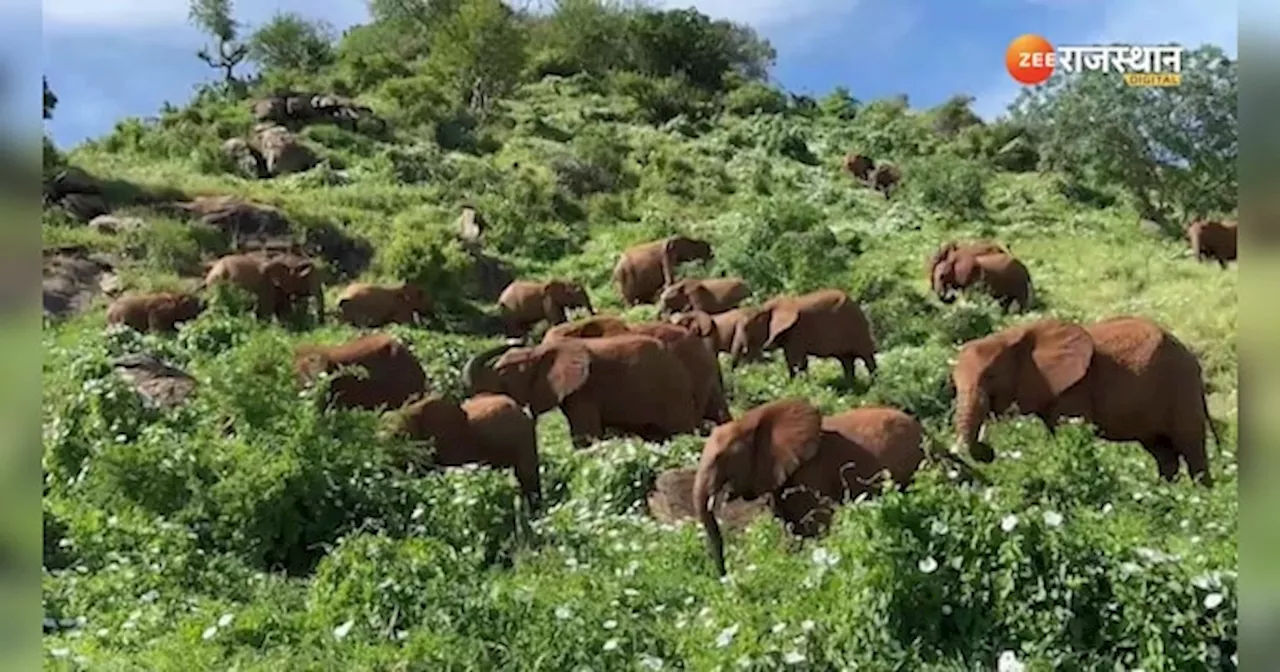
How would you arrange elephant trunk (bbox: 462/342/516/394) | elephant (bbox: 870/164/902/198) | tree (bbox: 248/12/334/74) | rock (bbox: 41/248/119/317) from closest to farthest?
elephant trunk (bbox: 462/342/516/394), rock (bbox: 41/248/119/317), elephant (bbox: 870/164/902/198), tree (bbox: 248/12/334/74)

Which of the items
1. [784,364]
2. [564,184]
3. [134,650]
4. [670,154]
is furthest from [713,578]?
[670,154]

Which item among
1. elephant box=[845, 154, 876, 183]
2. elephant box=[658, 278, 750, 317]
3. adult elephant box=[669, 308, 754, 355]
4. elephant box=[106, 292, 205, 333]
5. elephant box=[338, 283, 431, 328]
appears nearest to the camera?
adult elephant box=[669, 308, 754, 355]

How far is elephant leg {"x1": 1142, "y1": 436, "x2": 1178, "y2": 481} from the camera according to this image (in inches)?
370

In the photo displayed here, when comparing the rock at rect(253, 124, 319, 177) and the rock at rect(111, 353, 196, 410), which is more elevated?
the rock at rect(253, 124, 319, 177)

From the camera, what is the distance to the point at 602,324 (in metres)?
12.4

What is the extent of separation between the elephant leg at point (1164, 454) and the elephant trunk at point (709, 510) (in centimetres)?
343

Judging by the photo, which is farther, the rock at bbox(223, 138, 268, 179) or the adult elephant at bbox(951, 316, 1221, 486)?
the rock at bbox(223, 138, 268, 179)

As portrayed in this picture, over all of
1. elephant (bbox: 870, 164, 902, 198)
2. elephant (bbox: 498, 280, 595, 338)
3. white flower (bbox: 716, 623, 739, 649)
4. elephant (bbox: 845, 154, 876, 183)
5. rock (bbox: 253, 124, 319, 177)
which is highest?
rock (bbox: 253, 124, 319, 177)

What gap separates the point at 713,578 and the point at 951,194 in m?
18.9

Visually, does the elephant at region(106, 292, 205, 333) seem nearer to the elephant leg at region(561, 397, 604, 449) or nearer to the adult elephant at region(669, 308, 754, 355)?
the adult elephant at region(669, 308, 754, 355)

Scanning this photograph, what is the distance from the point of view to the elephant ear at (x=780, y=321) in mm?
14094

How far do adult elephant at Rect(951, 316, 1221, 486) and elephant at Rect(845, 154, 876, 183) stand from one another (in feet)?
61.4

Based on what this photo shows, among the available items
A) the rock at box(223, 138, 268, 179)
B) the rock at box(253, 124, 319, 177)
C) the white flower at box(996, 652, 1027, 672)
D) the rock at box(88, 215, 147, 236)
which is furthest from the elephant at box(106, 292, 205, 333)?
the white flower at box(996, 652, 1027, 672)

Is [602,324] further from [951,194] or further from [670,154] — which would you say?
[670,154]
